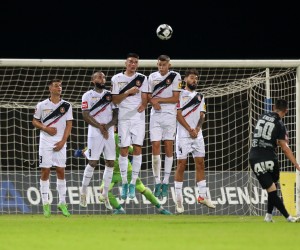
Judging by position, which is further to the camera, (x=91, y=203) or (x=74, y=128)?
(x=74, y=128)

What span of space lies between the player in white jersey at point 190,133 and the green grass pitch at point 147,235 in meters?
2.11

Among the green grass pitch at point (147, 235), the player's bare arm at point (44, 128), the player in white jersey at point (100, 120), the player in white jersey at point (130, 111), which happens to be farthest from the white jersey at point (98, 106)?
the green grass pitch at point (147, 235)

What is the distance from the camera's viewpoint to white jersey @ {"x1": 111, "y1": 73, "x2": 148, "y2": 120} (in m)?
13.3

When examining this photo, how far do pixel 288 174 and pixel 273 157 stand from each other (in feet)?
9.00

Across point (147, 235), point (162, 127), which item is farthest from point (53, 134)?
point (147, 235)

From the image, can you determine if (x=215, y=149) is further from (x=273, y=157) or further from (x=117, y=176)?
(x=273, y=157)

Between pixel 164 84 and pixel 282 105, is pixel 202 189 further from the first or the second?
pixel 282 105

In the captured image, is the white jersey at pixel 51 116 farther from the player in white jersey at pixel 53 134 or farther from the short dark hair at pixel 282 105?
the short dark hair at pixel 282 105

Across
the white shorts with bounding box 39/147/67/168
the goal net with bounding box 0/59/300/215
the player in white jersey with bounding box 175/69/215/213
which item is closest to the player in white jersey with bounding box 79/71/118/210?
the goal net with bounding box 0/59/300/215

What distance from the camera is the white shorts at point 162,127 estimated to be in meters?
13.5

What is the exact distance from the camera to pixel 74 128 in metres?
17.1

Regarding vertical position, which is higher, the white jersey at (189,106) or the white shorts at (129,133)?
the white jersey at (189,106)

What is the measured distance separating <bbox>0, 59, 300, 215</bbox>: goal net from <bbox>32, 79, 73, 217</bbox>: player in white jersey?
0.61m
